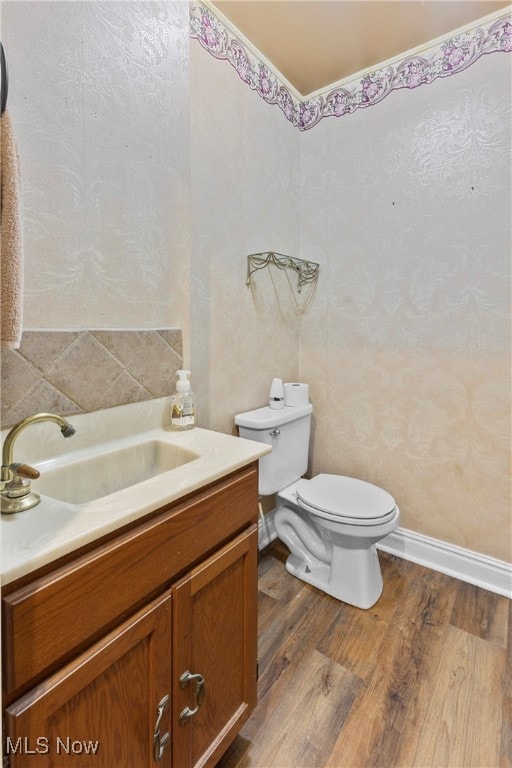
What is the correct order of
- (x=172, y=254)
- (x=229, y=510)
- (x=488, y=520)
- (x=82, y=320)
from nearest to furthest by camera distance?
1. (x=229, y=510)
2. (x=82, y=320)
3. (x=172, y=254)
4. (x=488, y=520)

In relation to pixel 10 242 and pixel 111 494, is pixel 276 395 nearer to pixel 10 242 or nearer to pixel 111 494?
pixel 111 494

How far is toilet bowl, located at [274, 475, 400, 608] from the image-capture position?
1458 millimetres

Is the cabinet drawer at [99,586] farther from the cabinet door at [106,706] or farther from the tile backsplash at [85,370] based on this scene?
the tile backsplash at [85,370]

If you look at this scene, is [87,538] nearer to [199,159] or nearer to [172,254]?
[172,254]

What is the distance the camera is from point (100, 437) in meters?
1.02

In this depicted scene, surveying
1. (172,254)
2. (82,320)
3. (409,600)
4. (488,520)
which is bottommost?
(409,600)

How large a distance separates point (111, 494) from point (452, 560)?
65.2 inches

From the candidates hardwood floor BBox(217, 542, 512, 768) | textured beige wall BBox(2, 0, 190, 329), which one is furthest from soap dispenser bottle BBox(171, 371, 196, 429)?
hardwood floor BBox(217, 542, 512, 768)

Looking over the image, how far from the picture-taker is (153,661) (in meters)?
0.69

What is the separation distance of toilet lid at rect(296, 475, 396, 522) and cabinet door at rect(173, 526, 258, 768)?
62 cm

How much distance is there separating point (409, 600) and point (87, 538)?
1.51 meters

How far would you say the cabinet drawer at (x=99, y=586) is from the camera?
0.49 meters

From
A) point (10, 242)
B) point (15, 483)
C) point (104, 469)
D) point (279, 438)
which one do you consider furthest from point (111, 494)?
point (279, 438)

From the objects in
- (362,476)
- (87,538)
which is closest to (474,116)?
(362,476)
